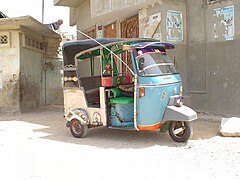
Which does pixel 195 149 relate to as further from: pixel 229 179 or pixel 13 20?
pixel 13 20

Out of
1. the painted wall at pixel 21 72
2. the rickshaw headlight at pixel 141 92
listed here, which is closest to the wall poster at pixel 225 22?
the rickshaw headlight at pixel 141 92

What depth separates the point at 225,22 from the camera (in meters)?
9.19

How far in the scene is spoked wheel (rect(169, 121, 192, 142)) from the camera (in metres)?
6.14

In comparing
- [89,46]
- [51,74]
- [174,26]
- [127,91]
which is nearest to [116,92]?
[127,91]

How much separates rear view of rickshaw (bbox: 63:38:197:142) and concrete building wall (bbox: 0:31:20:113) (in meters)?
5.49

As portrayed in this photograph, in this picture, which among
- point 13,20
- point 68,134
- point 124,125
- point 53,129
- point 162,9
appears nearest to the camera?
point 124,125

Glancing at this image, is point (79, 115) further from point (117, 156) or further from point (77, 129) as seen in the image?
point (117, 156)

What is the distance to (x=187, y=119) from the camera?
5855mm

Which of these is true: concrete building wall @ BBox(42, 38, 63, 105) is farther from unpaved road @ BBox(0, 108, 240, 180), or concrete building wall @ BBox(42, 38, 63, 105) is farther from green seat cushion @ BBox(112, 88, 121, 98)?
green seat cushion @ BBox(112, 88, 121, 98)

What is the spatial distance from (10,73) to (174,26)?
6792 mm

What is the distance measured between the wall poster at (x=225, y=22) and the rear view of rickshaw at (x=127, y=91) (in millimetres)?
3051

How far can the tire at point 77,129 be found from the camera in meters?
7.04

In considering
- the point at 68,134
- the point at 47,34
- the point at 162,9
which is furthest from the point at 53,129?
the point at 47,34

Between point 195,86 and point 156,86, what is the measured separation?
440cm
